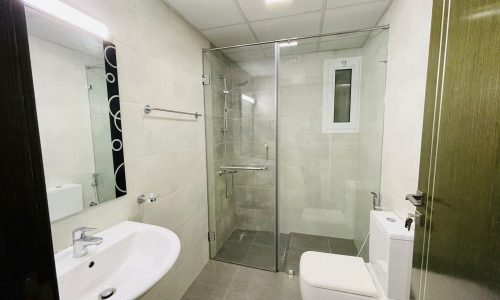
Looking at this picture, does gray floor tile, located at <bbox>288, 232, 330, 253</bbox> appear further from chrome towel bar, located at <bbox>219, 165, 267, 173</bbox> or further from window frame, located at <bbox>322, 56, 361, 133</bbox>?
window frame, located at <bbox>322, 56, 361, 133</bbox>

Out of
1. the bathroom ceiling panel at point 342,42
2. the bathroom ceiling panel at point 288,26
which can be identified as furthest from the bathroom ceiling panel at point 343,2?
the bathroom ceiling panel at point 342,42

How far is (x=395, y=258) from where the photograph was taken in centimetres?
114

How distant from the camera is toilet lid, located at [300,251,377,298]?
126cm

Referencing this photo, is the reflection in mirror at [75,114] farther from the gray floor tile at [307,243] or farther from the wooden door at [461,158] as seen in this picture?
the gray floor tile at [307,243]

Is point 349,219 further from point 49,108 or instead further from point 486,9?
point 49,108

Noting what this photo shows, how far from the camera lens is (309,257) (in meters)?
1.55

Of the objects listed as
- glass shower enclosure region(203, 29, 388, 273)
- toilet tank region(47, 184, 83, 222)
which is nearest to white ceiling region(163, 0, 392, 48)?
glass shower enclosure region(203, 29, 388, 273)

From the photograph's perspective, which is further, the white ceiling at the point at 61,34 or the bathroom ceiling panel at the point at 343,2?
the bathroom ceiling panel at the point at 343,2

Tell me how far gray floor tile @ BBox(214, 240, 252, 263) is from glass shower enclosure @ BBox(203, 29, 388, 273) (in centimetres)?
1

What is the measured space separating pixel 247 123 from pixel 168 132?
46.7 inches

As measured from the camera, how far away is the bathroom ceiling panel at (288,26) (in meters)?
1.79

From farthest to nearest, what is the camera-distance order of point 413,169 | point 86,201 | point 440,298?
point 413,169, point 86,201, point 440,298

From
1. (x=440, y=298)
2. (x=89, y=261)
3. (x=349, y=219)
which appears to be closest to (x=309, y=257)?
(x=440, y=298)

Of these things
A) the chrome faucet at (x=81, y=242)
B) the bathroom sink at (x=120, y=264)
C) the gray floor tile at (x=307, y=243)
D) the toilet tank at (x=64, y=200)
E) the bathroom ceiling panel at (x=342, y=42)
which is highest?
the bathroom ceiling panel at (x=342, y=42)
